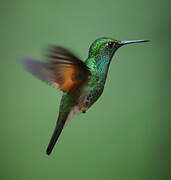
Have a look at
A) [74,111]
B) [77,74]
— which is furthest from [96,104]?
[77,74]

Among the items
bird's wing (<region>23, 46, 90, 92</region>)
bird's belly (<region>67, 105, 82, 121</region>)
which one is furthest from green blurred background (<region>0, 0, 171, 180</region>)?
bird's wing (<region>23, 46, 90, 92</region>)

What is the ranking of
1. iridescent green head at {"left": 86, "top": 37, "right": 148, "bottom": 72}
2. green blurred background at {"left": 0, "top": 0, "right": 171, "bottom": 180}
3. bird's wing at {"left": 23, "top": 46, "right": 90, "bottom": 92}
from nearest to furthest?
bird's wing at {"left": 23, "top": 46, "right": 90, "bottom": 92} < iridescent green head at {"left": 86, "top": 37, "right": 148, "bottom": 72} < green blurred background at {"left": 0, "top": 0, "right": 171, "bottom": 180}

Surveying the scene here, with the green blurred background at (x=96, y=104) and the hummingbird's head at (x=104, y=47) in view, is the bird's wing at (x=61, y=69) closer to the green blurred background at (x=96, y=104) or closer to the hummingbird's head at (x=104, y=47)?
the hummingbird's head at (x=104, y=47)

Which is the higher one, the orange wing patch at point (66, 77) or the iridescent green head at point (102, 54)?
the iridescent green head at point (102, 54)

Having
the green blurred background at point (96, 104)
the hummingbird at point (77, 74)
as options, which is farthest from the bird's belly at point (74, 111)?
the green blurred background at point (96, 104)

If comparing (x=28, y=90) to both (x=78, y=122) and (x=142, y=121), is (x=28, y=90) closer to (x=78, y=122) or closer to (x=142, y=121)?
(x=78, y=122)

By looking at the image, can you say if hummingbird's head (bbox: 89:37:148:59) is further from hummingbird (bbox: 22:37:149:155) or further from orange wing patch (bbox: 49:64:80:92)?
orange wing patch (bbox: 49:64:80:92)
